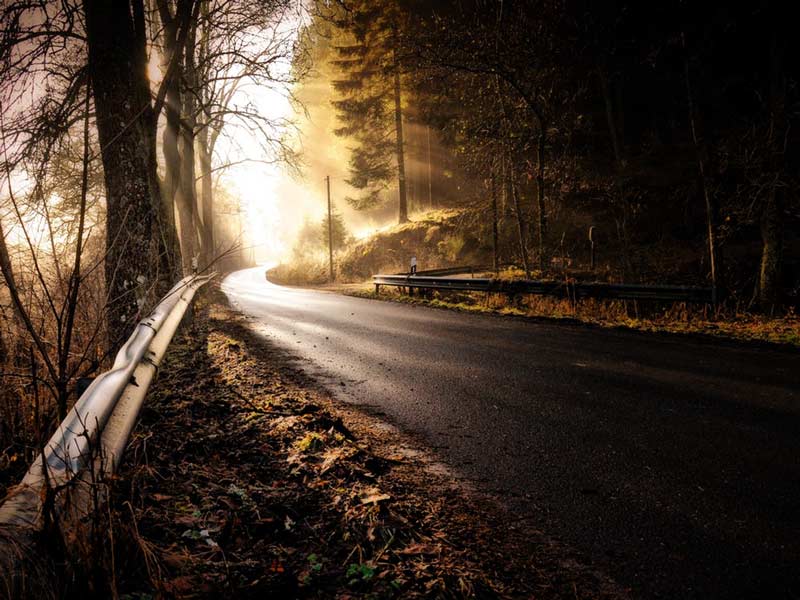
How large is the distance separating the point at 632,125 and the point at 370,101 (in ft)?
57.5

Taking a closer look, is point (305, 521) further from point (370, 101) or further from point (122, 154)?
point (370, 101)

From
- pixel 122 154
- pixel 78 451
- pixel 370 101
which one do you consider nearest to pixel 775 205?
pixel 122 154

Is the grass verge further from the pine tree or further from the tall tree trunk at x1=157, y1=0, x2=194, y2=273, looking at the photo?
the pine tree

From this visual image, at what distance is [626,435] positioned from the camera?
3.86 m

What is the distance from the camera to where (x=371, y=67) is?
99.7 ft

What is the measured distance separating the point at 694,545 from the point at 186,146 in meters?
17.6

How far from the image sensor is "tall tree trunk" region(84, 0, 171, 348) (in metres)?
5.38

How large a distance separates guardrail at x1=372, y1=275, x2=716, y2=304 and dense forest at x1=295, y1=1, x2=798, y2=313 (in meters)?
0.52

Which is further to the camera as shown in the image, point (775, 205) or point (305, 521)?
point (775, 205)

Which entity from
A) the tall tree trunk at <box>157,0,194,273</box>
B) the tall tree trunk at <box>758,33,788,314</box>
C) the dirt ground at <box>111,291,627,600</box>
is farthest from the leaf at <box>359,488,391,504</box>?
the tall tree trunk at <box>758,33,788,314</box>

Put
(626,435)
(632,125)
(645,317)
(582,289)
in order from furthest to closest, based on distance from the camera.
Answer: (632,125) < (582,289) < (645,317) < (626,435)

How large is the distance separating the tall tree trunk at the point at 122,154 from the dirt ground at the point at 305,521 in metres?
2.08

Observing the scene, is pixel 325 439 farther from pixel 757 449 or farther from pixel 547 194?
pixel 547 194

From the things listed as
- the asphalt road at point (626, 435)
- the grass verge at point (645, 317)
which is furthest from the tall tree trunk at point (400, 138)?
the asphalt road at point (626, 435)
